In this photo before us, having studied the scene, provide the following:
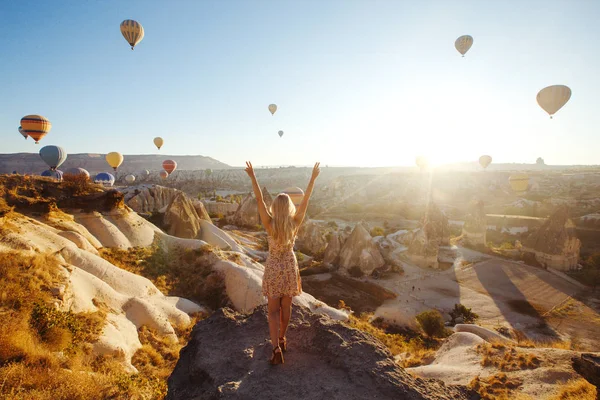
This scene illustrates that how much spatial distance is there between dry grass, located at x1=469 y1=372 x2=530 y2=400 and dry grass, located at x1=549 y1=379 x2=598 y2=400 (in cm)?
70

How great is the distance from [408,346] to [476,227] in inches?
854

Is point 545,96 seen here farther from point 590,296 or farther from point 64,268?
point 64,268

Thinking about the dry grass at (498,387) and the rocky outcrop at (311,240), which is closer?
the dry grass at (498,387)

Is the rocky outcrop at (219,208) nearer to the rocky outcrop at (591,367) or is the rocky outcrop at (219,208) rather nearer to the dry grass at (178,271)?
the dry grass at (178,271)

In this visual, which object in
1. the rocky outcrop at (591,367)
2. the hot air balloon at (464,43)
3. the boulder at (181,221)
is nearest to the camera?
the rocky outcrop at (591,367)

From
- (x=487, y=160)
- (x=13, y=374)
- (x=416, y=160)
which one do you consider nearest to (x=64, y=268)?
(x=13, y=374)

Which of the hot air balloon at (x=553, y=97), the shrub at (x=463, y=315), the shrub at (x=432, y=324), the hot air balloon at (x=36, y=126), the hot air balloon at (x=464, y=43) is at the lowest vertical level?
the shrub at (x=463, y=315)

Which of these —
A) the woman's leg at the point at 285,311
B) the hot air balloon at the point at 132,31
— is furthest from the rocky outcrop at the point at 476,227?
the hot air balloon at the point at 132,31

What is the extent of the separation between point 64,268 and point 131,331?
2.34 m

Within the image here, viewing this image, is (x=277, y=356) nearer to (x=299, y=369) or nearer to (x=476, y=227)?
(x=299, y=369)

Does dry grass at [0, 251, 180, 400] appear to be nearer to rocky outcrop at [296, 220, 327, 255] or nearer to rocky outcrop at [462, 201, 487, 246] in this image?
rocky outcrop at [296, 220, 327, 255]

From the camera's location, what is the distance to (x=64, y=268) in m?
7.46

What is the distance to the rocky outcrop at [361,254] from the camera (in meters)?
22.3

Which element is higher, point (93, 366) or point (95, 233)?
point (95, 233)
